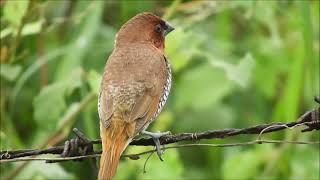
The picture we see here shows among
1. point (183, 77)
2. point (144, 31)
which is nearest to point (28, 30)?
point (144, 31)

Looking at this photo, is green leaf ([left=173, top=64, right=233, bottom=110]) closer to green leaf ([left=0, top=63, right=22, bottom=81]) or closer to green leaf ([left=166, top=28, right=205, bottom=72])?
green leaf ([left=166, top=28, right=205, bottom=72])

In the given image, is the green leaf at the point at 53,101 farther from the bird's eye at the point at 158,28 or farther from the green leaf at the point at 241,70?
the green leaf at the point at 241,70

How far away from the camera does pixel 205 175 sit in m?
8.85

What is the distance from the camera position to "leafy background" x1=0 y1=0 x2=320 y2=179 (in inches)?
257

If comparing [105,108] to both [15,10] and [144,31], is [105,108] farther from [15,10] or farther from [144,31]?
[15,10]

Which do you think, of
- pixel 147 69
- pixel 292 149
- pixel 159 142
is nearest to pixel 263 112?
pixel 292 149

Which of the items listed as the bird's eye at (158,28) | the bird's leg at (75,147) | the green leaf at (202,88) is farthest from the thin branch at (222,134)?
the green leaf at (202,88)

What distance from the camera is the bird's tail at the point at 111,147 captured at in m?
4.94

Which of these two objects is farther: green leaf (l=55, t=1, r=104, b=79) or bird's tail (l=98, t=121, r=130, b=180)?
green leaf (l=55, t=1, r=104, b=79)

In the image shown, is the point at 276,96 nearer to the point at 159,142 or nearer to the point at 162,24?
the point at 162,24

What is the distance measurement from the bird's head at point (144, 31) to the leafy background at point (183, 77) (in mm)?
101

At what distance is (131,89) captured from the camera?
18.3 feet

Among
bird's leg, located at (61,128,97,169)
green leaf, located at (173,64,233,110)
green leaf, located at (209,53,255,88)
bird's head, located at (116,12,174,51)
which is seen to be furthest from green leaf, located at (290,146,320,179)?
bird's leg, located at (61,128,97,169)

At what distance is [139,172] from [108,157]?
168 cm
